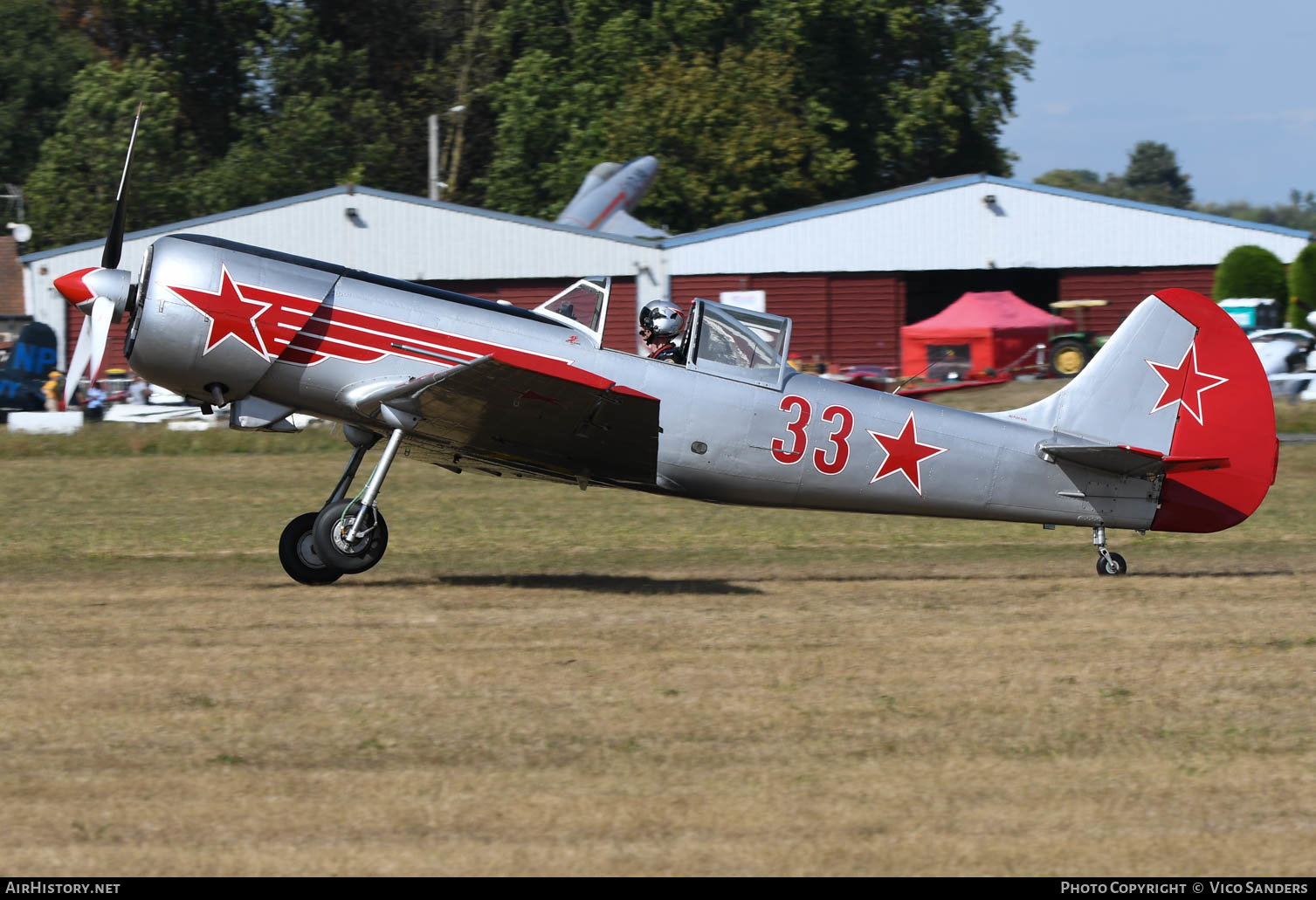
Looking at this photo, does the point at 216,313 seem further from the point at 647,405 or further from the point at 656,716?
the point at 656,716

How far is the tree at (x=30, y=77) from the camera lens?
51500 mm

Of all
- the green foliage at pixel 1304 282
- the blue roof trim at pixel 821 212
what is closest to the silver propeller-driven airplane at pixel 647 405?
the blue roof trim at pixel 821 212

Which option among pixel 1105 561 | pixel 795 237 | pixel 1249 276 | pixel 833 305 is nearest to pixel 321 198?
pixel 795 237

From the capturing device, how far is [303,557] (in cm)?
931

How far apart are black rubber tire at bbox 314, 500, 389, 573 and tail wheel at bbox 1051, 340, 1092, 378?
2250 centimetres

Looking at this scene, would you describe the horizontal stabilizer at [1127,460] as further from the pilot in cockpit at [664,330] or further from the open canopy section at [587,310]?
the open canopy section at [587,310]

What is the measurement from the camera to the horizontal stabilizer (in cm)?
955

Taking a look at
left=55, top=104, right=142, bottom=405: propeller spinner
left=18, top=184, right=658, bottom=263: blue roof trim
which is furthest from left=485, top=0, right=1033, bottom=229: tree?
left=55, top=104, right=142, bottom=405: propeller spinner

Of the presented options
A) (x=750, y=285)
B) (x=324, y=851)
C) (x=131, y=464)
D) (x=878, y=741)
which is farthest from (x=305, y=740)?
(x=750, y=285)

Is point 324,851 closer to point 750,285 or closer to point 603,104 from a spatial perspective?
point 750,285

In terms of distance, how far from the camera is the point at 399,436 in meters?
9.01

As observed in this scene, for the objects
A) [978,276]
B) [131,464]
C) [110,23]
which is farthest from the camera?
[110,23]

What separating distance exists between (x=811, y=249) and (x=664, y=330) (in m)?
26.1

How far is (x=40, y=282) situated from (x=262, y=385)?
2643 centimetres
